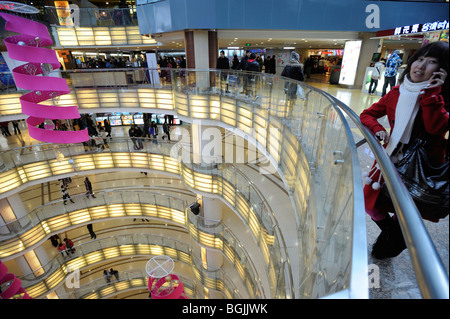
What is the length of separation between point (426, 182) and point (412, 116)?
2.03 feet

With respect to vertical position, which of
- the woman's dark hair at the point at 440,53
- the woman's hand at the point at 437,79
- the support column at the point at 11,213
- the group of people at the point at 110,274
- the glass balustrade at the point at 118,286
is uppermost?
the woman's dark hair at the point at 440,53

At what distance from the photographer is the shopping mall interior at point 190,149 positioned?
614 centimetres

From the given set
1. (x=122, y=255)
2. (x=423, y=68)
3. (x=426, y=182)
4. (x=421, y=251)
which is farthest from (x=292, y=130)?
(x=122, y=255)

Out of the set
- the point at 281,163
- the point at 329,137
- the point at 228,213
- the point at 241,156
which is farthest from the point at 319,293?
the point at 228,213

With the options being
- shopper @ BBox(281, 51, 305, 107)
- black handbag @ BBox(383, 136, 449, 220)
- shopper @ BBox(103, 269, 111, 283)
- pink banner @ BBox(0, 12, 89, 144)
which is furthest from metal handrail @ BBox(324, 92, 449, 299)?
shopper @ BBox(103, 269, 111, 283)

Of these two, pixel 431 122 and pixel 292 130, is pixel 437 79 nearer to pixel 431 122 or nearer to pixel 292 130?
pixel 431 122

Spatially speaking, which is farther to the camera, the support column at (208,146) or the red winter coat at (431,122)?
the support column at (208,146)

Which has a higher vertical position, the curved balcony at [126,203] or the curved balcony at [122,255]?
the curved balcony at [126,203]

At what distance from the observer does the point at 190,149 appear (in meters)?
15.3

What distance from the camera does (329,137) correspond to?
338 cm

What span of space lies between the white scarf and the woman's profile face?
0.16 ft

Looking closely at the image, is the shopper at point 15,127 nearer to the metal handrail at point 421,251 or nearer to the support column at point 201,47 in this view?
the support column at point 201,47

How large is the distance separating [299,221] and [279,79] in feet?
12.2

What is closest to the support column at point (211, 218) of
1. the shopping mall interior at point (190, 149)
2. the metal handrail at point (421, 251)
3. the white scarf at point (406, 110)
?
the shopping mall interior at point (190, 149)
